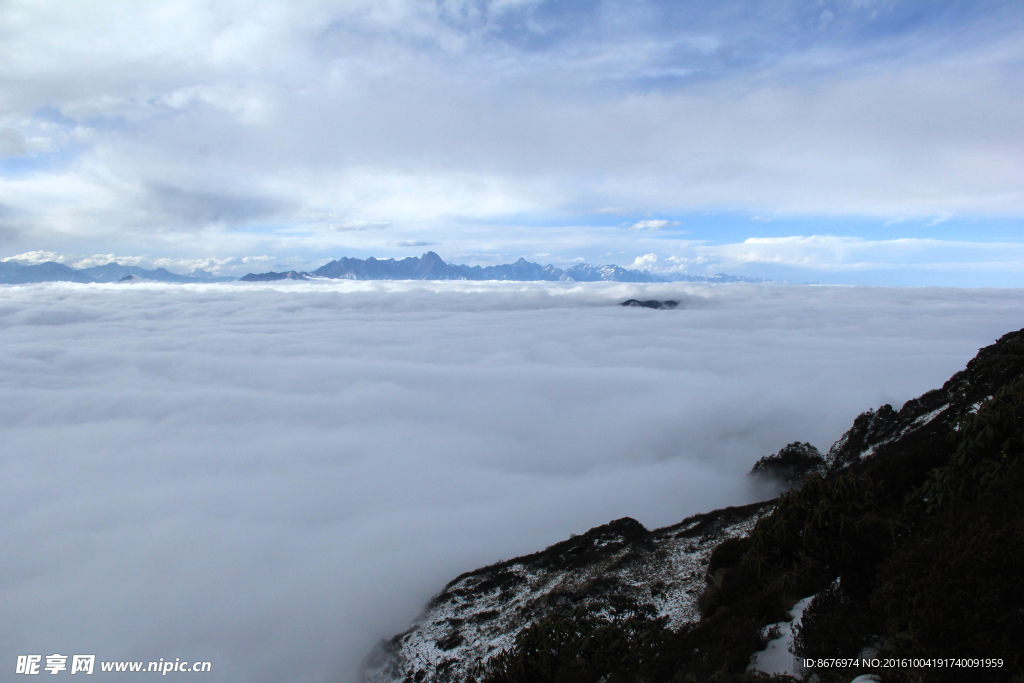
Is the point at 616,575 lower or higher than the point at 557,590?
higher

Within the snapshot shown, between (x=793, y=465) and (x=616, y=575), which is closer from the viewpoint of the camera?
(x=616, y=575)

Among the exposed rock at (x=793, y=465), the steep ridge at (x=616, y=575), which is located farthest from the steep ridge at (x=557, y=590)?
the exposed rock at (x=793, y=465)

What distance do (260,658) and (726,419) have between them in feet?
352

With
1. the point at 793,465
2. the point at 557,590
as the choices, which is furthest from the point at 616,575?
the point at 793,465

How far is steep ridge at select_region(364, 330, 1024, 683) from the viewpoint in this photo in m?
23.6

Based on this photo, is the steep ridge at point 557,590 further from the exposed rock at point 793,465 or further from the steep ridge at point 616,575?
the exposed rock at point 793,465

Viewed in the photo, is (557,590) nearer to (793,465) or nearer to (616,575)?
(616,575)

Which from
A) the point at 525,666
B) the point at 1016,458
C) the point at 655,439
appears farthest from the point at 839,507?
the point at 655,439

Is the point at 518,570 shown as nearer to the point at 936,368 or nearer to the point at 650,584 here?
the point at 650,584

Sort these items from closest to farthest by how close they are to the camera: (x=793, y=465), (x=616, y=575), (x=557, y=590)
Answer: (x=616, y=575)
(x=557, y=590)
(x=793, y=465)

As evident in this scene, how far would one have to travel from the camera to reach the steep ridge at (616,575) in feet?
77.4

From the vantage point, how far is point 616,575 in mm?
27922


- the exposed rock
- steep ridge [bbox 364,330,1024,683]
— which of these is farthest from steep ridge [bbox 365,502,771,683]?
the exposed rock

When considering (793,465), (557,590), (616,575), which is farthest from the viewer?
(793,465)
